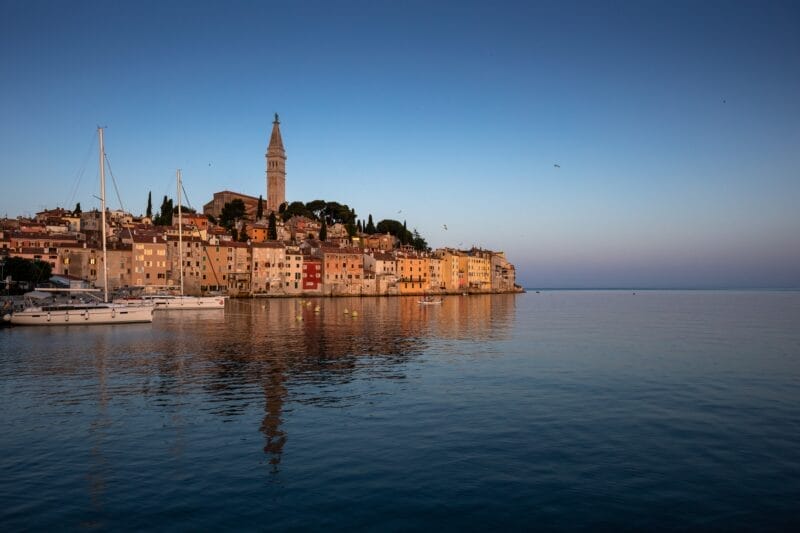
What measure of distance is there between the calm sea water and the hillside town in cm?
4630

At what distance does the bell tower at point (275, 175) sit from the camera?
14550cm

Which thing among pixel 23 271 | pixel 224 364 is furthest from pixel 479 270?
pixel 224 364

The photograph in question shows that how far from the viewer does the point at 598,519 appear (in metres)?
8.34

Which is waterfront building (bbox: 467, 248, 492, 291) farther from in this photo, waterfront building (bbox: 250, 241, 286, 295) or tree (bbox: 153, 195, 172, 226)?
tree (bbox: 153, 195, 172, 226)

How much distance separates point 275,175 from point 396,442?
459 feet

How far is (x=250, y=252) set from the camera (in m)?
92.6

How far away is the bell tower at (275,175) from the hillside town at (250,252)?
26 cm

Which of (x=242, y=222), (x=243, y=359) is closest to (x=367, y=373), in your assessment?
(x=243, y=359)

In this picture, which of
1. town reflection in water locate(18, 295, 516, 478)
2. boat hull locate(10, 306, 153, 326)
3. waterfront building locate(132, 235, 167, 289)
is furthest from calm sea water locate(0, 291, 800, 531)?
waterfront building locate(132, 235, 167, 289)

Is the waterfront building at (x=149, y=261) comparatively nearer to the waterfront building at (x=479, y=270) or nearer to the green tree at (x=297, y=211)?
the green tree at (x=297, y=211)

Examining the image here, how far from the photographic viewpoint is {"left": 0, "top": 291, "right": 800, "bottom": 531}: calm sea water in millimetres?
8578

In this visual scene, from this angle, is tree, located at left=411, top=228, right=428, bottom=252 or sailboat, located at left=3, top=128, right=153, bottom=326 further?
tree, located at left=411, top=228, right=428, bottom=252

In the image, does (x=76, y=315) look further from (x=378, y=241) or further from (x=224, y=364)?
(x=378, y=241)

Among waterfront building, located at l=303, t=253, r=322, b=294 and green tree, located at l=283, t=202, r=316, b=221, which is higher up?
green tree, located at l=283, t=202, r=316, b=221
